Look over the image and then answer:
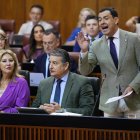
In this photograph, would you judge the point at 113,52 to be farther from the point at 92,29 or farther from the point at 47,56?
the point at 92,29

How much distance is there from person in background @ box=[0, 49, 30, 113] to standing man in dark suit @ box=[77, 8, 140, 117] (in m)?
0.84

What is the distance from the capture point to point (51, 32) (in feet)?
20.5

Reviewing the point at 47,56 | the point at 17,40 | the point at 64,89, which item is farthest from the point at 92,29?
the point at 64,89

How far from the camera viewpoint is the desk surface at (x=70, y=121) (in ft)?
12.0

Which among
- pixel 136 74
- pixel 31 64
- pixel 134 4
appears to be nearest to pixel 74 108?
pixel 136 74

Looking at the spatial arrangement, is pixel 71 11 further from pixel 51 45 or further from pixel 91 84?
pixel 91 84

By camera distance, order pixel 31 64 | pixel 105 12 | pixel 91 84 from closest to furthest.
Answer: pixel 105 12 → pixel 91 84 → pixel 31 64

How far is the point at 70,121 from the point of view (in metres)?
3.73

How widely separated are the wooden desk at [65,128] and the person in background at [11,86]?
1058 mm

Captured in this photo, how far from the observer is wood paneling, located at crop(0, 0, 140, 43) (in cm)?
942

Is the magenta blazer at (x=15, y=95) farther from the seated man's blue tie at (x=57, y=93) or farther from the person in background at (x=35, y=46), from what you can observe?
the person in background at (x=35, y=46)

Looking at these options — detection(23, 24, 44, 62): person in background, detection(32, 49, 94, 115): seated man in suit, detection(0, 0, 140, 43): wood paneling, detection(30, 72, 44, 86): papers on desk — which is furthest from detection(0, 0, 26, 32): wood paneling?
detection(32, 49, 94, 115): seated man in suit

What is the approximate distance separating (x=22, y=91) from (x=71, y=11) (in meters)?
4.91

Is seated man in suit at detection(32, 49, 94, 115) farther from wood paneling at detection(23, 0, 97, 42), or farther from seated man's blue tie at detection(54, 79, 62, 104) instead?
wood paneling at detection(23, 0, 97, 42)
